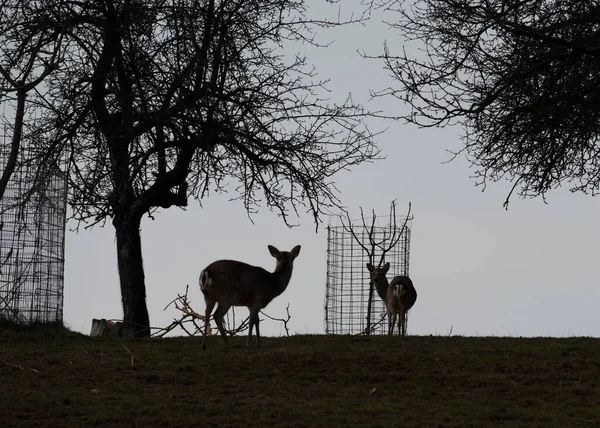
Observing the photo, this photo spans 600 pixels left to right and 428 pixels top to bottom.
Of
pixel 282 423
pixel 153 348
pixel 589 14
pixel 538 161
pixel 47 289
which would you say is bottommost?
pixel 282 423

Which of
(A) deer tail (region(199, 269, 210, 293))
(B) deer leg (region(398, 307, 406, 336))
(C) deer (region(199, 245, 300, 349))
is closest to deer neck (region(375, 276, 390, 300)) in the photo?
(B) deer leg (region(398, 307, 406, 336))

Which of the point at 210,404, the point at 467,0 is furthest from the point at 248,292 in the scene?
the point at 467,0

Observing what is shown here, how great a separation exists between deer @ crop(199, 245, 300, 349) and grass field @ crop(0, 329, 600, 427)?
1.48ft

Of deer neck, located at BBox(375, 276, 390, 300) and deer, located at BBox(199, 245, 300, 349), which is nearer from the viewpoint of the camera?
deer, located at BBox(199, 245, 300, 349)

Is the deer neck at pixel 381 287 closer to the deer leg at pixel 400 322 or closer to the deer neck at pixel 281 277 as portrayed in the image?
the deer leg at pixel 400 322

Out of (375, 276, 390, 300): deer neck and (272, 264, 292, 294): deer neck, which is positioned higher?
(375, 276, 390, 300): deer neck

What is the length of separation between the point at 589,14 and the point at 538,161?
2909mm

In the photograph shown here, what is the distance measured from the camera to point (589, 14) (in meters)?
13.5

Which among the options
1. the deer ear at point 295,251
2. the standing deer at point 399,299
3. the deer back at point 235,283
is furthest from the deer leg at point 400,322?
the deer back at point 235,283

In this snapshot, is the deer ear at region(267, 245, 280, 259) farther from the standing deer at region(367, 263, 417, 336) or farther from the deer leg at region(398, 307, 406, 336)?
the deer leg at region(398, 307, 406, 336)

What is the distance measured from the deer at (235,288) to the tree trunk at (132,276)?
148 inches

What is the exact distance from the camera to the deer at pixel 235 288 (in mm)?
14648

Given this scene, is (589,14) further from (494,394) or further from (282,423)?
(282,423)

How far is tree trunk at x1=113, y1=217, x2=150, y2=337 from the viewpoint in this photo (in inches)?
727
